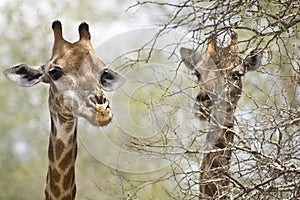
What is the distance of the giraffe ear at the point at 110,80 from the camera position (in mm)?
3602

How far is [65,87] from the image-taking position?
344 cm

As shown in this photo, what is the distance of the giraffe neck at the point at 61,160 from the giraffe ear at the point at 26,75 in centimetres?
21

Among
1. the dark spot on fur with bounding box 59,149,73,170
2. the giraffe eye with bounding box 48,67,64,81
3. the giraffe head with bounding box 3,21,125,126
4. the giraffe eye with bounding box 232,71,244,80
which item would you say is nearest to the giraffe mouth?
the giraffe head with bounding box 3,21,125,126

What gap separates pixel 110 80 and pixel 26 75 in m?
0.44

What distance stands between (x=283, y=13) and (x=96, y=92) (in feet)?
3.29

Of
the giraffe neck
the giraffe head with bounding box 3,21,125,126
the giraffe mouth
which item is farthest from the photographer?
the giraffe neck

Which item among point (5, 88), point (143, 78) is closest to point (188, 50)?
point (143, 78)

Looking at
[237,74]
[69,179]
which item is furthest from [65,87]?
[237,74]

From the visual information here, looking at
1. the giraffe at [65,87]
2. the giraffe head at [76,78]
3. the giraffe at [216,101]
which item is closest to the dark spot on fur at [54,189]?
the giraffe at [65,87]

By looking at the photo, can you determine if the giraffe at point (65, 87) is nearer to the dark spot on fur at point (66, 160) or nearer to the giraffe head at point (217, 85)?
the dark spot on fur at point (66, 160)

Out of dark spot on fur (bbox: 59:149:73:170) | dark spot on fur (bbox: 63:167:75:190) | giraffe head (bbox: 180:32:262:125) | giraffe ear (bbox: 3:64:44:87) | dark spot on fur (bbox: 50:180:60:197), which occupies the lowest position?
dark spot on fur (bbox: 50:180:60:197)

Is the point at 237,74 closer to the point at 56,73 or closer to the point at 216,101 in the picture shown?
the point at 216,101

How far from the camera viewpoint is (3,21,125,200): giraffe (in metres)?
3.40

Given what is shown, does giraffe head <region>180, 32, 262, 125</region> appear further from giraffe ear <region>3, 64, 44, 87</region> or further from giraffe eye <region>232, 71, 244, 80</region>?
giraffe ear <region>3, 64, 44, 87</region>
